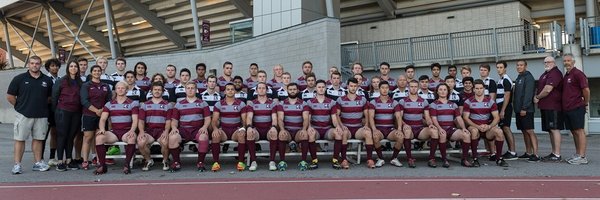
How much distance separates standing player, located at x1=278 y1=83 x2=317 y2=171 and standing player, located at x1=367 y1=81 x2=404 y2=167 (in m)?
1.02

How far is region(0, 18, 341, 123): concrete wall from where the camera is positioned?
13336mm

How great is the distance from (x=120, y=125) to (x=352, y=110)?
3675mm

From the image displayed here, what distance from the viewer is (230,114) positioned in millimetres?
7305

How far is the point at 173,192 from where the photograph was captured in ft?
17.7

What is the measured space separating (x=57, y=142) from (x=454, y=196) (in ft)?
19.5

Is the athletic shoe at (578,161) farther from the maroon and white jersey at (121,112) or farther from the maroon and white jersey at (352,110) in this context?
the maroon and white jersey at (121,112)

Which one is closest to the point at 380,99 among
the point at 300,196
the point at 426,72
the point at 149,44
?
the point at 300,196

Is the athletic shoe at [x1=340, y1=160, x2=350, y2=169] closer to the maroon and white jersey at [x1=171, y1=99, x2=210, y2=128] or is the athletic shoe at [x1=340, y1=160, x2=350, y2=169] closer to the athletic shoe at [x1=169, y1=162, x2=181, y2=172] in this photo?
the maroon and white jersey at [x1=171, y1=99, x2=210, y2=128]

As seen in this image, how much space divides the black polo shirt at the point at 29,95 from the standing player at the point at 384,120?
16.9ft

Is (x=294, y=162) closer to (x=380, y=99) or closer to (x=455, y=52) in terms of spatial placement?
(x=380, y=99)

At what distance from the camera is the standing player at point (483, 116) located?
735cm

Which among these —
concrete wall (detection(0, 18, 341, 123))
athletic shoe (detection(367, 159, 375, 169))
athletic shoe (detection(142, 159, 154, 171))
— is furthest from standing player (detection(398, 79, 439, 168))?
concrete wall (detection(0, 18, 341, 123))

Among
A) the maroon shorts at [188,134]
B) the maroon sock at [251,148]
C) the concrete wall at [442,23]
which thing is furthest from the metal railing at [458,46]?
the maroon shorts at [188,134]

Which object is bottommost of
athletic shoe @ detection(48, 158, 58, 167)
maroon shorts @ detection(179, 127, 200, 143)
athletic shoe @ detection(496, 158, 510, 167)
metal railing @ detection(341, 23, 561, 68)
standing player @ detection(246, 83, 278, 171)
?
athletic shoe @ detection(496, 158, 510, 167)
